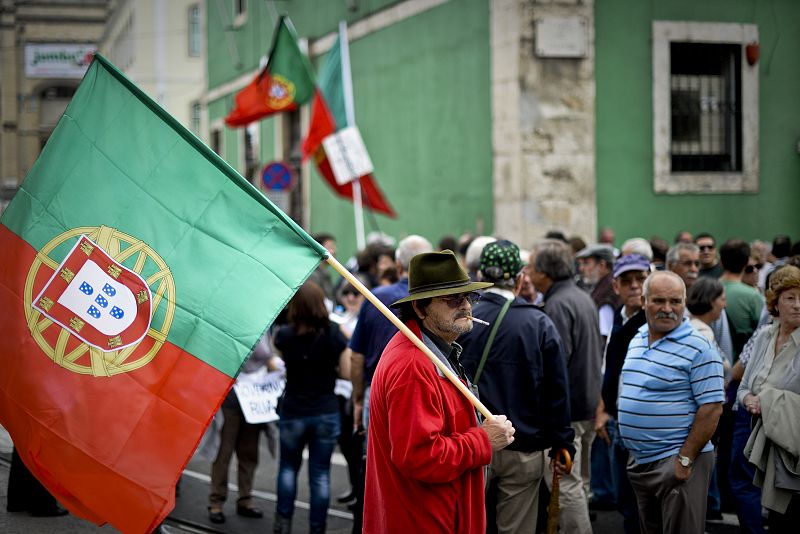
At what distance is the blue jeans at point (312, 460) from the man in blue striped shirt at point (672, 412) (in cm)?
228

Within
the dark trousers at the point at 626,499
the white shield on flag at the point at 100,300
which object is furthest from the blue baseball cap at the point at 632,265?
the white shield on flag at the point at 100,300

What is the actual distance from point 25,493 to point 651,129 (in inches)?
410

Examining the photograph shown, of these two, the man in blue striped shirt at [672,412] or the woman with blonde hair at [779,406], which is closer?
the man in blue striped shirt at [672,412]

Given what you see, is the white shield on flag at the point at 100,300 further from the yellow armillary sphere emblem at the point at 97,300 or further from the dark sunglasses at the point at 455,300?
the dark sunglasses at the point at 455,300

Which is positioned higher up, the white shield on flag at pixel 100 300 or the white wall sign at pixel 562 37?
the white wall sign at pixel 562 37

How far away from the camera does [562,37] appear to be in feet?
46.5

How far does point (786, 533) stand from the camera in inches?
228

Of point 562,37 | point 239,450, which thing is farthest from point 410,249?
point 562,37

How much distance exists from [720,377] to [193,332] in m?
2.71

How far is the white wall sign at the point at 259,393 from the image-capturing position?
784cm

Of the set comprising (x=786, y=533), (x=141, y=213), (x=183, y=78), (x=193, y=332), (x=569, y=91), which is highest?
(x=183, y=78)

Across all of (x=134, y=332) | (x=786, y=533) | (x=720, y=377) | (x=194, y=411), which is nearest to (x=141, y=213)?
(x=134, y=332)

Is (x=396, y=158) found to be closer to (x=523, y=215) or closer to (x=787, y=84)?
(x=523, y=215)

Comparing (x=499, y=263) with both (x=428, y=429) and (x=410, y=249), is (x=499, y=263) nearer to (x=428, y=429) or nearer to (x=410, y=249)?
(x=410, y=249)
